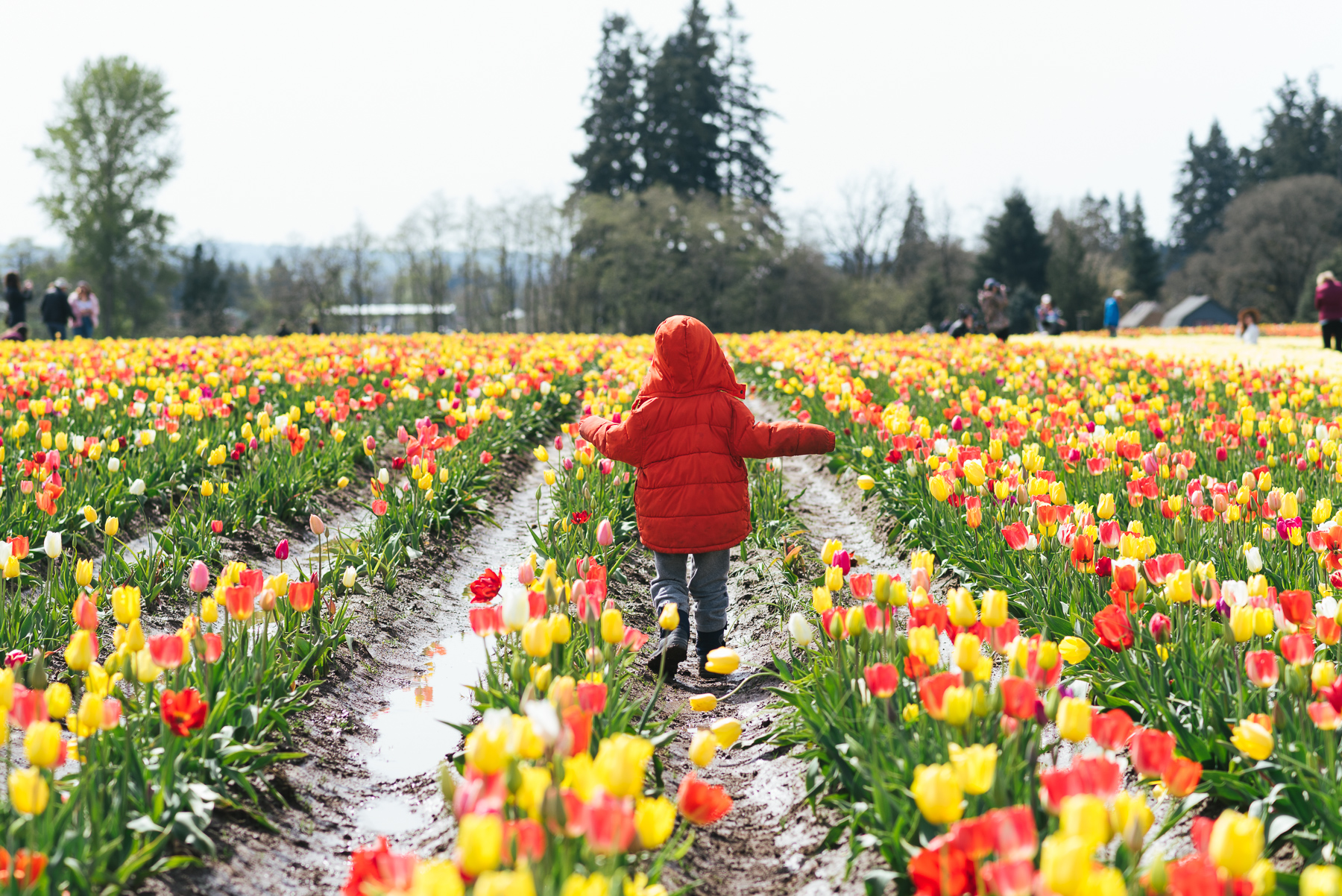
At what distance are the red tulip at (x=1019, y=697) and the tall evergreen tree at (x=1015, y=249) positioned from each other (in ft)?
162

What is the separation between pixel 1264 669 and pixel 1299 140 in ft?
258

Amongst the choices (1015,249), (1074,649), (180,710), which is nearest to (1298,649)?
(1074,649)

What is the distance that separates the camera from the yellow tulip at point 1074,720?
206cm

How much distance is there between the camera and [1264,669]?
228 cm

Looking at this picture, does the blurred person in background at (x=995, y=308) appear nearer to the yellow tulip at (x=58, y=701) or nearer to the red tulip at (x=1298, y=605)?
the red tulip at (x=1298, y=605)

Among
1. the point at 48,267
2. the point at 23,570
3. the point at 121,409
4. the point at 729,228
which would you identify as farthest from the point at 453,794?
the point at 48,267

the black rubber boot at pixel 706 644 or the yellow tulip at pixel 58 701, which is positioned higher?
the yellow tulip at pixel 58 701

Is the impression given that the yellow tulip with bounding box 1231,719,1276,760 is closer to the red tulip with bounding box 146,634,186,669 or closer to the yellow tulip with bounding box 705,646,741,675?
the yellow tulip with bounding box 705,646,741,675

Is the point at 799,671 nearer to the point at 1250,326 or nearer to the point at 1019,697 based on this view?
the point at 1019,697

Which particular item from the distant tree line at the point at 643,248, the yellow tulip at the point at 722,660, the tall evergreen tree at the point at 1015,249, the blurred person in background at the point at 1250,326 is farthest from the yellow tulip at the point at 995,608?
the tall evergreen tree at the point at 1015,249

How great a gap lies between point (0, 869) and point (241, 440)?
5.27 metres

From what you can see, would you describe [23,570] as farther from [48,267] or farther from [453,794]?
[48,267]

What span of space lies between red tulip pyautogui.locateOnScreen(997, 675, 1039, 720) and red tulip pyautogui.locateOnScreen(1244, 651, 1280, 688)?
0.59 metres

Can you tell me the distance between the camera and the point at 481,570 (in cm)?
568
